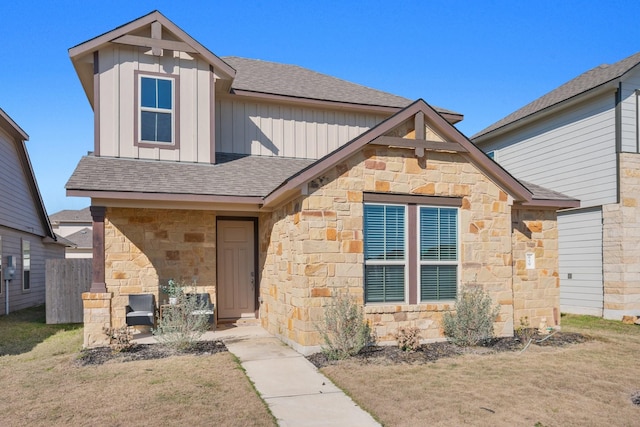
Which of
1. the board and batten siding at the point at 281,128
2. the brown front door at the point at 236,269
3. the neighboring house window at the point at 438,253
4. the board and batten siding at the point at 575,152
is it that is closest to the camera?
the neighboring house window at the point at 438,253

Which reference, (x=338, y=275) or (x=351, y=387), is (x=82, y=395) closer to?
(x=351, y=387)

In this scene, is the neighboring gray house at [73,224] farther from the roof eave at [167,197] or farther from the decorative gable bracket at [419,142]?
the decorative gable bracket at [419,142]

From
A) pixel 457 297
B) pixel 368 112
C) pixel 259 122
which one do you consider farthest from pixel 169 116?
pixel 457 297

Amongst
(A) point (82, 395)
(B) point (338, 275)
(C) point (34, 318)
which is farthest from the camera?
(C) point (34, 318)

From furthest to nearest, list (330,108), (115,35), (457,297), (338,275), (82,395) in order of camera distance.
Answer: (330,108) < (115,35) < (457,297) < (338,275) < (82,395)

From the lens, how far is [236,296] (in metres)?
11.6

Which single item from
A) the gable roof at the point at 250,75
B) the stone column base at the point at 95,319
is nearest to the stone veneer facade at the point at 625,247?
the gable roof at the point at 250,75

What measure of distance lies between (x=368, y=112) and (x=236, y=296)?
242 inches

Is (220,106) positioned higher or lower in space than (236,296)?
higher

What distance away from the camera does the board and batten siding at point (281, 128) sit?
1260 centimetres

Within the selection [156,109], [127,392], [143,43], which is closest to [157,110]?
[156,109]

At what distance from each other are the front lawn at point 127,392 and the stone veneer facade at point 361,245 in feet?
5.57

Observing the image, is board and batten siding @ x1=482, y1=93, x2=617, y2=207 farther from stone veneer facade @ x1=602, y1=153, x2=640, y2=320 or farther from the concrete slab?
the concrete slab

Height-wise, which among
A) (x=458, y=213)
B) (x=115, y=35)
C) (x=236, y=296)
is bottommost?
(x=236, y=296)
